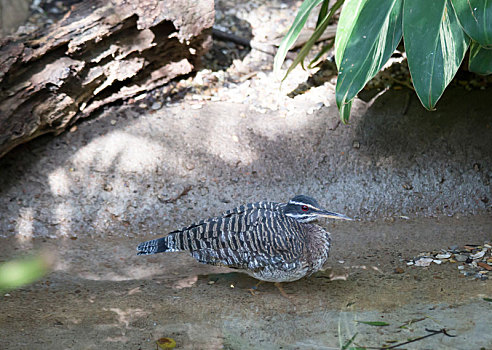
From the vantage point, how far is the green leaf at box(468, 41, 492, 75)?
4.04 meters

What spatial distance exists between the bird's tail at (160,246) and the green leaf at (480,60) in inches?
97.8

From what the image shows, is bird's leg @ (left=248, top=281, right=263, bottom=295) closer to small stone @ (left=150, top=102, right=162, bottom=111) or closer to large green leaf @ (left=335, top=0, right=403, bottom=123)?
large green leaf @ (left=335, top=0, right=403, bottom=123)

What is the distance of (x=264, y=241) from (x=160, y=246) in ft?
2.40

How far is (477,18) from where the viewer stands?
3.57m

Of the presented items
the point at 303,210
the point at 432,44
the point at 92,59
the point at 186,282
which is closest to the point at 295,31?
the point at 432,44

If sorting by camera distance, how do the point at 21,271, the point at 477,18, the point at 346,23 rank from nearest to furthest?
the point at 477,18 → the point at 21,271 → the point at 346,23

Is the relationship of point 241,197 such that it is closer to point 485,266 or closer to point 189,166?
point 189,166

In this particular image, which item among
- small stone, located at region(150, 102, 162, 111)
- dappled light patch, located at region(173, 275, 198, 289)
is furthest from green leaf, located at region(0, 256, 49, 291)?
small stone, located at region(150, 102, 162, 111)

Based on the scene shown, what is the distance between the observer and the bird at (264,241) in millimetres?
3670

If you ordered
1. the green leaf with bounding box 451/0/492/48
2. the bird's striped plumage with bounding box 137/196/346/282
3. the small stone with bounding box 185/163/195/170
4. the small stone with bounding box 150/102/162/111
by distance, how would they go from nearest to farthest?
the green leaf with bounding box 451/0/492/48 → the bird's striped plumage with bounding box 137/196/346/282 → the small stone with bounding box 185/163/195/170 → the small stone with bounding box 150/102/162/111

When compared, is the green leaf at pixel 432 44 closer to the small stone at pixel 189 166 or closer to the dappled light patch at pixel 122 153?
the small stone at pixel 189 166

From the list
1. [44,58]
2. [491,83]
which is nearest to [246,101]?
[44,58]

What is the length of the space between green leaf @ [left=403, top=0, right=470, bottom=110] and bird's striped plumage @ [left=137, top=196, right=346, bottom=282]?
109 cm

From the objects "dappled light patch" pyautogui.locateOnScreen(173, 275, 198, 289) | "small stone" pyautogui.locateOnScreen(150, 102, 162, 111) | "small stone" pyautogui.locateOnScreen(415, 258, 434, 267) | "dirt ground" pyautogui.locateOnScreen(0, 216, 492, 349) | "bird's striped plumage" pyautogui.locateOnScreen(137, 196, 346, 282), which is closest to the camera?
"dirt ground" pyautogui.locateOnScreen(0, 216, 492, 349)
